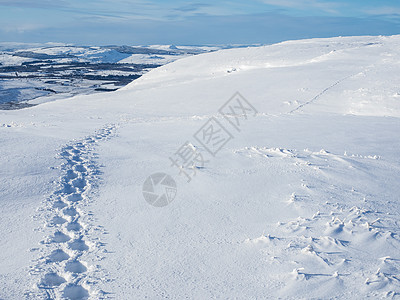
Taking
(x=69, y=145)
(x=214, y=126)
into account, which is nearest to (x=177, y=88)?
(x=214, y=126)

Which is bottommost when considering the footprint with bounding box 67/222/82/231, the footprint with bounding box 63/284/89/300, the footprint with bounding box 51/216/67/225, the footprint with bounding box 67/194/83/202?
the footprint with bounding box 63/284/89/300

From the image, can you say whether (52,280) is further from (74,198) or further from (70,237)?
(74,198)

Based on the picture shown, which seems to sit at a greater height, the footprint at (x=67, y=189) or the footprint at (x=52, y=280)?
the footprint at (x=67, y=189)

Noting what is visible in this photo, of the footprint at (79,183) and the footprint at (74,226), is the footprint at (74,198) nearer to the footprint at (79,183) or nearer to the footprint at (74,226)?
the footprint at (79,183)

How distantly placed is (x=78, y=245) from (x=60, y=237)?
15.2 inches

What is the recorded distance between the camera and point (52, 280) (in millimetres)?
4711

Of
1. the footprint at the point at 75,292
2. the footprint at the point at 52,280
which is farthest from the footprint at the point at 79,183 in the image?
the footprint at the point at 75,292

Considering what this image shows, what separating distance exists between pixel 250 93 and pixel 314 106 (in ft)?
11.4

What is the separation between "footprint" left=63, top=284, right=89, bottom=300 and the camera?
4.44 m

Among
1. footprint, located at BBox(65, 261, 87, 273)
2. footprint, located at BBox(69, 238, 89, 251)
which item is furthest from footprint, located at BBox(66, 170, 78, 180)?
footprint, located at BBox(65, 261, 87, 273)

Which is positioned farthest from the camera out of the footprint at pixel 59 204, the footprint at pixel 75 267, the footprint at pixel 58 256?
the footprint at pixel 59 204

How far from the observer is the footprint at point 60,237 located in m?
5.58

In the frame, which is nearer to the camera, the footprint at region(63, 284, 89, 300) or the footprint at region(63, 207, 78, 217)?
the footprint at region(63, 284, 89, 300)

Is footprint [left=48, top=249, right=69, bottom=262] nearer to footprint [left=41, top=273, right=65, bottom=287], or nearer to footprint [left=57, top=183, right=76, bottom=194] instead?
footprint [left=41, top=273, right=65, bottom=287]
